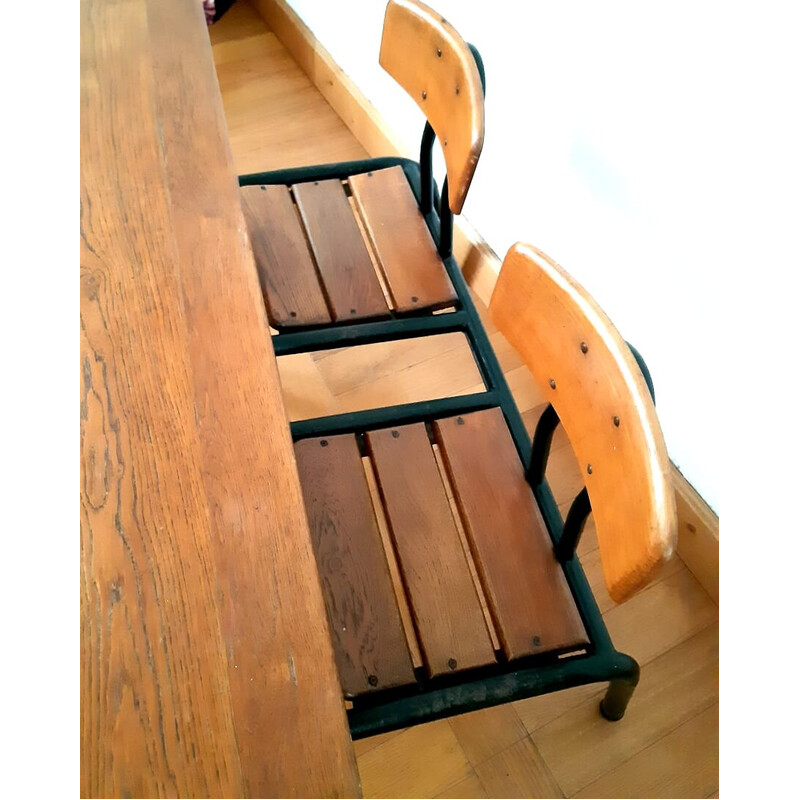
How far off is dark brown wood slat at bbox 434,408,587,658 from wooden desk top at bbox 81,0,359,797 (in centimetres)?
33

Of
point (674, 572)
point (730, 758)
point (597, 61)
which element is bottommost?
point (674, 572)

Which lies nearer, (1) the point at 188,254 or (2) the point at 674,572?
(1) the point at 188,254

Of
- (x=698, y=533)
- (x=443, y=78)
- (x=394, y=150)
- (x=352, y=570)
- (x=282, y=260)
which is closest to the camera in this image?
(x=352, y=570)

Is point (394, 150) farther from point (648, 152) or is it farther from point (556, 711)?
point (556, 711)

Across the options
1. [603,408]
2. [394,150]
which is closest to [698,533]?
[603,408]

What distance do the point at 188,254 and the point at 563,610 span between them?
0.57 metres

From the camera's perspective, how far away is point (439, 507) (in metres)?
0.93

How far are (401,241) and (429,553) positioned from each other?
52cm

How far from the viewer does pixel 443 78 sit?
1010 mm

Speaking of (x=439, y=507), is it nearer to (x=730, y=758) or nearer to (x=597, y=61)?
(x=730, y=758)

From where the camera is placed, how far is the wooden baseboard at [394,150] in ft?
4.24

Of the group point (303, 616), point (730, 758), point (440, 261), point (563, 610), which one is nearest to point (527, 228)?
point (440, 261)

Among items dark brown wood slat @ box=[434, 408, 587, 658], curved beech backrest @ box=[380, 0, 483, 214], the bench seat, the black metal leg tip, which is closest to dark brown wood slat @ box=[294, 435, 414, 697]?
the bench seat
